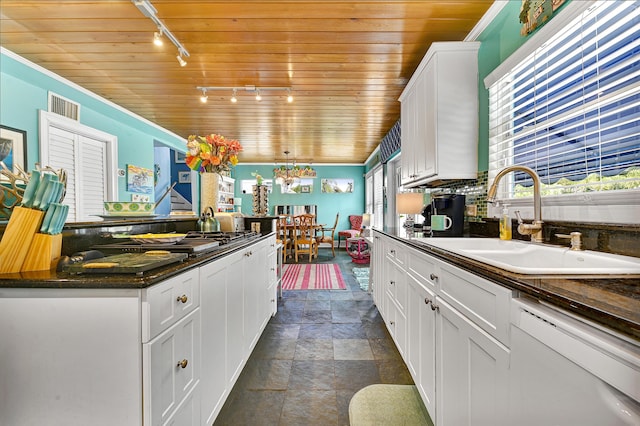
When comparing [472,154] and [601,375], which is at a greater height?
[472,154]

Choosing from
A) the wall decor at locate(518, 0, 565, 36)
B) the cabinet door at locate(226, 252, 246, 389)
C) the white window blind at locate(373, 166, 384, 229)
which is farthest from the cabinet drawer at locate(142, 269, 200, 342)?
the white window blind at locate(373, 166, 384, 229)

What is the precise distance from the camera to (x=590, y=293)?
634 mm

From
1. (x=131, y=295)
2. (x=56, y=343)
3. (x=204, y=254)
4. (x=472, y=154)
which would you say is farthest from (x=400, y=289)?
(x=56, y=343)

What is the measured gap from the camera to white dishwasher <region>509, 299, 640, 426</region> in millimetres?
469

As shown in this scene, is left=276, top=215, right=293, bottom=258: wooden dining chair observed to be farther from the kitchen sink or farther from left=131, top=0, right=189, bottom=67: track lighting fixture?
the kitchen sink

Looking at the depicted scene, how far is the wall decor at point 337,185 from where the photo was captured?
8703 mm

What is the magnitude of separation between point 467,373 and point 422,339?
52 centimetres

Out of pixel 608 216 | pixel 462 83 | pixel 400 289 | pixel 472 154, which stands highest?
pixel 462 83

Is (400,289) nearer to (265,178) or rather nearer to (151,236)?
(151,236)

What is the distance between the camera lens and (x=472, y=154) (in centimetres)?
219

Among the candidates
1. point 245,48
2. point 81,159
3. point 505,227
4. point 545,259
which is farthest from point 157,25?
point 545,259

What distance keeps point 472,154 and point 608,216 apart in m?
1.14

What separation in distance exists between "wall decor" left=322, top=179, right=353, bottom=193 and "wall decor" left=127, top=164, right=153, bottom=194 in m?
4.90

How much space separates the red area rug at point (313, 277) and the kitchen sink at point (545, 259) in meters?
2.67
